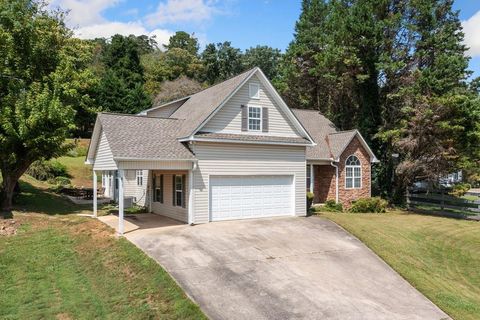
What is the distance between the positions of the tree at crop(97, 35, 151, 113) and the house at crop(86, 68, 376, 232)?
103ft

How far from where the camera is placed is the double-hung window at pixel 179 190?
19680 millimetres

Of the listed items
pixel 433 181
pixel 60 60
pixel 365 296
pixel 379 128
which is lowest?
pixel 365 296

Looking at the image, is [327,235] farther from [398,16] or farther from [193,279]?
[398,16]

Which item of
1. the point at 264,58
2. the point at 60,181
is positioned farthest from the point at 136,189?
the point at 264,58

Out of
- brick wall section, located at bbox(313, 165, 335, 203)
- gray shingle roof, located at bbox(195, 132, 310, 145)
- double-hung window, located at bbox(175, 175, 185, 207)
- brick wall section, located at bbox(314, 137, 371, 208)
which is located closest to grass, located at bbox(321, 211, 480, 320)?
brick wall section, located at bbox(314, 137, 371, 208)

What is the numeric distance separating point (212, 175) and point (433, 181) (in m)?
18.2

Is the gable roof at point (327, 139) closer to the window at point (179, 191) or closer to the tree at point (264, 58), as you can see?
the window at point (179, 191)

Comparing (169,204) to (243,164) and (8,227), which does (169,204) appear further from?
(8,227)

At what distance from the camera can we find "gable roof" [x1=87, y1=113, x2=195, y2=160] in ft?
56.3

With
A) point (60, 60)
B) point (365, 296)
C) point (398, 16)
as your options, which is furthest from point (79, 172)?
point (365, 296)

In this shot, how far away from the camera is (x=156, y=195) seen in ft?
75.5

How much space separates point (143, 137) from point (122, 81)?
4190 centimetres

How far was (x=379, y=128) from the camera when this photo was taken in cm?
3075

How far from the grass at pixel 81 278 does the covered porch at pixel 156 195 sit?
1.67 metres
